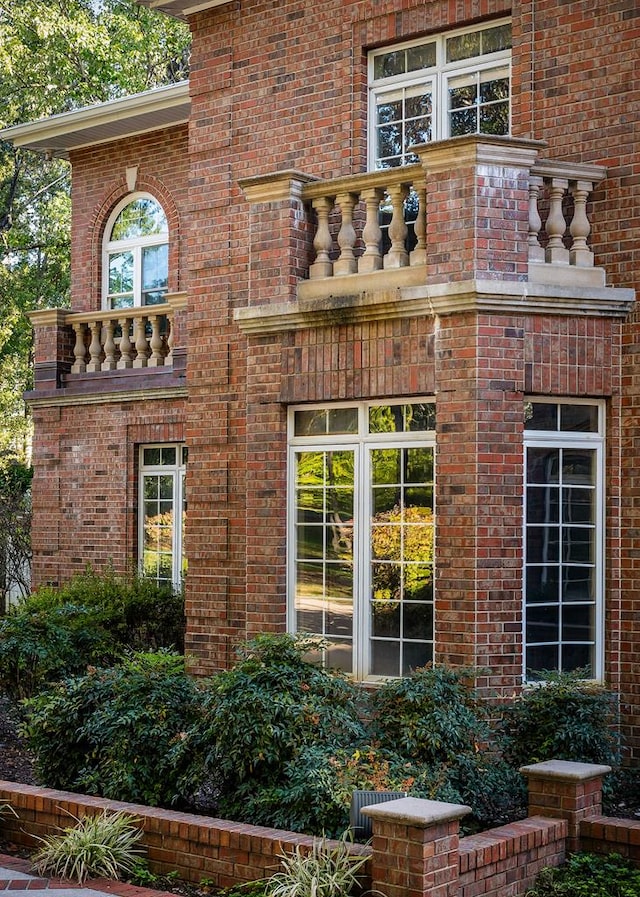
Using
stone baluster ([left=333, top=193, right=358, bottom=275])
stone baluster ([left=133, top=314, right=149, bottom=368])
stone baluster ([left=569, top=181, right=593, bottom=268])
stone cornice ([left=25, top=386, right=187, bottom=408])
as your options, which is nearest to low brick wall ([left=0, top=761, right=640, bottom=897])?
stone baluster ([left=569, top=181, right=593, bottom=268])

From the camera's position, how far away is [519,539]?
9648 mm

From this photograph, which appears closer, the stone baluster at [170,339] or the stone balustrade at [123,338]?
the stone baluster at [170,339]

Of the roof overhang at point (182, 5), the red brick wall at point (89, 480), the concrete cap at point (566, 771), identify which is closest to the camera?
the concrete cap at point (566, 771)

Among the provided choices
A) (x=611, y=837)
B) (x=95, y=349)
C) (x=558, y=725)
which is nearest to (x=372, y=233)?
(x=558, y=725)

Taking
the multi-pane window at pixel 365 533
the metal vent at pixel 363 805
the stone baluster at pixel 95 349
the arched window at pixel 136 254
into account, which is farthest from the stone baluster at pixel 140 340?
the metal vent at pixel 363 805

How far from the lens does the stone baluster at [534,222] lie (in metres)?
9.86

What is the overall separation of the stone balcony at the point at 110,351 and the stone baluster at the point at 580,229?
6625mm

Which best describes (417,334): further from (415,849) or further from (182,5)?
(182,5)

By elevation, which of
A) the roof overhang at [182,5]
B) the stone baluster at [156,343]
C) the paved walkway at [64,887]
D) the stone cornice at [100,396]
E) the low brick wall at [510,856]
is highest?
the roof overhang at [182,5]

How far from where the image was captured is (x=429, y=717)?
828 centimetres

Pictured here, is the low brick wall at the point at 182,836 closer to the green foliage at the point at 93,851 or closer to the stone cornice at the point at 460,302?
the green foliage at the point at 93,851

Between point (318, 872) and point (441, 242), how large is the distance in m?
5.33

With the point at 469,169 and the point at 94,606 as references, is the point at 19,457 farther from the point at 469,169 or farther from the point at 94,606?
the point at 469,169

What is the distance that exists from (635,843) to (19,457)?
2522 cm
